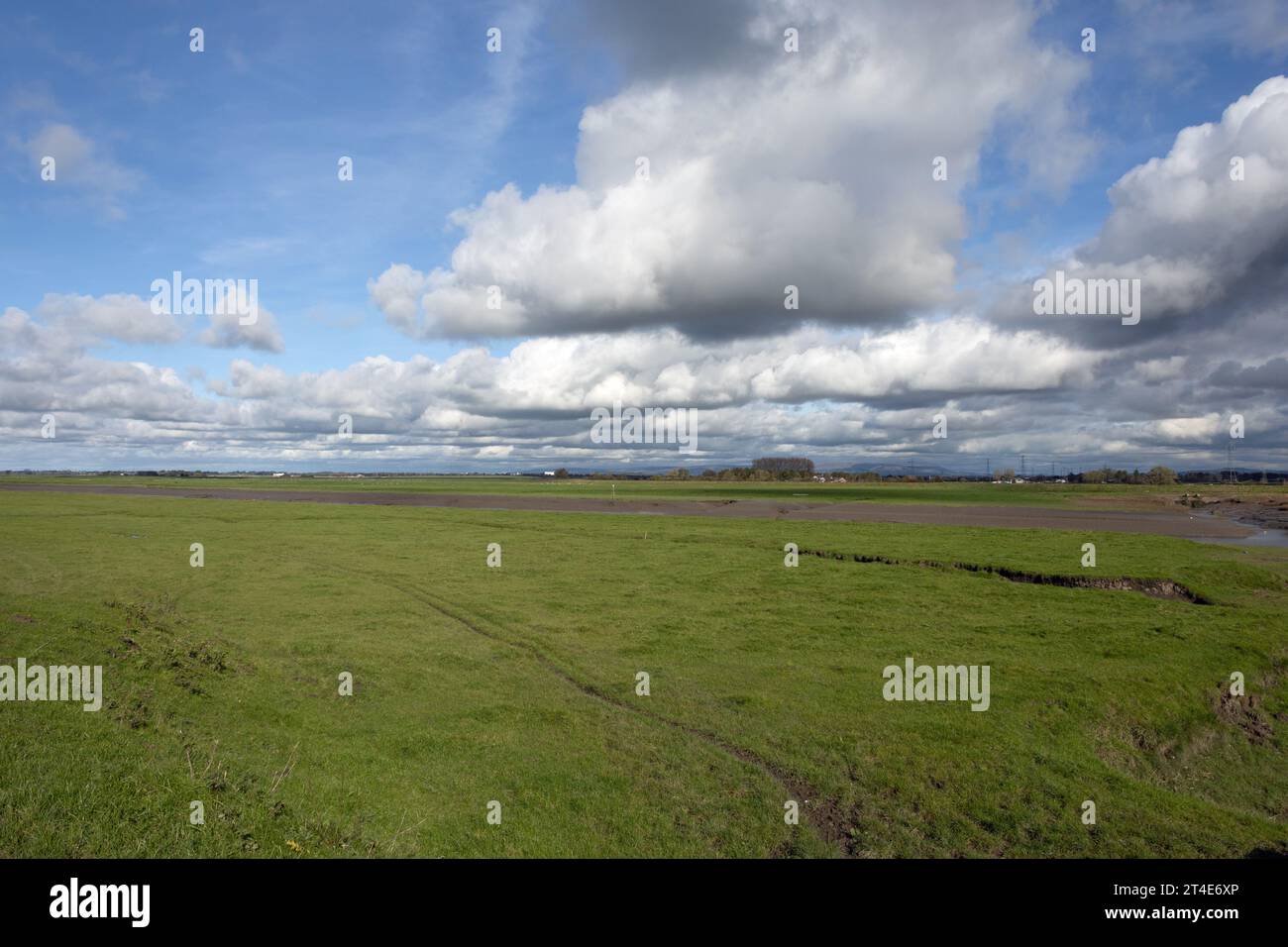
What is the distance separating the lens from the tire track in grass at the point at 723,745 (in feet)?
40.9

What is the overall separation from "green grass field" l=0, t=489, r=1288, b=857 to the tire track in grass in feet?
0.29

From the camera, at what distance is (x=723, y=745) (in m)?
15.8

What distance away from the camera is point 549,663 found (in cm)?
2211

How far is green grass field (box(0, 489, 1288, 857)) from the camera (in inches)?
459

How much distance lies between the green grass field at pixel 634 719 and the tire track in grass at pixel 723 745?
0.09 m

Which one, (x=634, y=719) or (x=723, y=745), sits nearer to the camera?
(x=723, y=745)

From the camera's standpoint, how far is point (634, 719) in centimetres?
1736

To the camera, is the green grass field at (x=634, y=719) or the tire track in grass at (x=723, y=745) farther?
the tire track in grass at (x=723, y=745)

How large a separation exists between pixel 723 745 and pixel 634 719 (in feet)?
8.64
